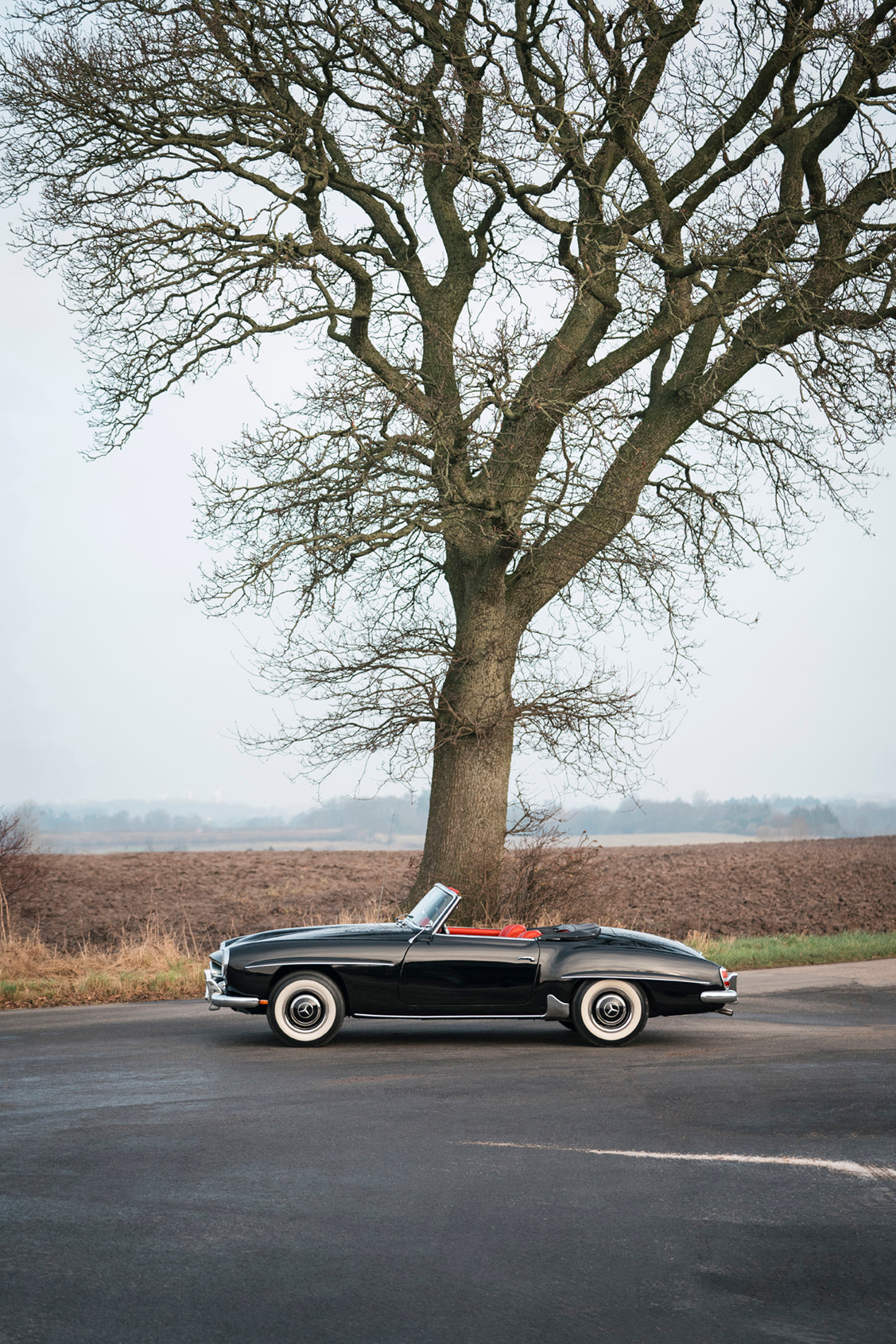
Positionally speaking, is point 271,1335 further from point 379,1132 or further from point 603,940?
point 603,940

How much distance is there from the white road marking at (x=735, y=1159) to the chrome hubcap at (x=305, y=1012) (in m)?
3.12

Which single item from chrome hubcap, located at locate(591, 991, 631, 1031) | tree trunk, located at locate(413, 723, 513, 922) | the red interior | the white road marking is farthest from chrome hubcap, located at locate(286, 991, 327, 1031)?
tree trunk, located at locate(413, 723, 513, 922)

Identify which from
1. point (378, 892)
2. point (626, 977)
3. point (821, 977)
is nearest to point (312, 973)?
point (626, 977)

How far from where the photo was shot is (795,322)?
1568cm

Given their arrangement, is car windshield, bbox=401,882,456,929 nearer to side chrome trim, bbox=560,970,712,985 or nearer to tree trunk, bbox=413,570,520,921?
side chrome trim, bbox=560,970,712,985

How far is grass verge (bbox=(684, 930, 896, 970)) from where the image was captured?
604 inches

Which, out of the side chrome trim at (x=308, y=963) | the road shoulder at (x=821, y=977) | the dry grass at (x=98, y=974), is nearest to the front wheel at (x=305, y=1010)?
the side chrome trim at (x=308, y=963)

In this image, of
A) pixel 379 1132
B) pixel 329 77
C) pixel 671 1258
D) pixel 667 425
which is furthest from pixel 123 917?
pixel 671 1258

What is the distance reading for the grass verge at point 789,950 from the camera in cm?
1534

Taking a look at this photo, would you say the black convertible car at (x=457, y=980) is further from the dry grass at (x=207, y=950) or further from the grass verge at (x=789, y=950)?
the grass verge at (x=789, y=950)

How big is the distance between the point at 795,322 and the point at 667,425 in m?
A: 2.08

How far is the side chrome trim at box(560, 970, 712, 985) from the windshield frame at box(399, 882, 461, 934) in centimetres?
98

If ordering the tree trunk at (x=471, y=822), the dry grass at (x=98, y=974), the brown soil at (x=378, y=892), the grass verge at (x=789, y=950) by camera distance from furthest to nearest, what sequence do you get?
the brown soil at (x=378, y=892)
the grass verge at (x=789, y=950)
the tree trunk at (x=471, y=822)
the dry grass at (x=98, y=974)

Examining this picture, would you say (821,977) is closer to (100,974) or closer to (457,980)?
(457,980)
